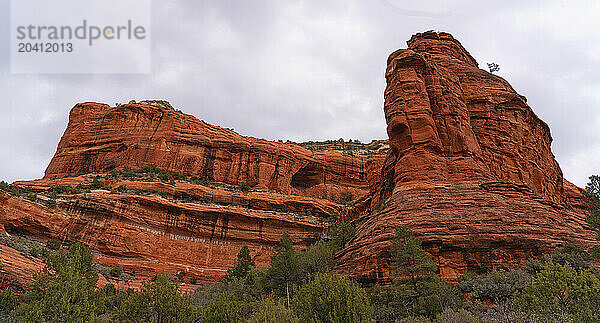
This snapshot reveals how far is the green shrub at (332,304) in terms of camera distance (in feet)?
44.7

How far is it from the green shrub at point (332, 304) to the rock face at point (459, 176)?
7332mm

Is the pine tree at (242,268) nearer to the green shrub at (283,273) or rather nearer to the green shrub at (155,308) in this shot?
the green shrub at (283,273)

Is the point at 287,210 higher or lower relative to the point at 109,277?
higher

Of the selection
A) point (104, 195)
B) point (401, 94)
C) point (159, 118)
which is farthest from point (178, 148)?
point (401, 94)

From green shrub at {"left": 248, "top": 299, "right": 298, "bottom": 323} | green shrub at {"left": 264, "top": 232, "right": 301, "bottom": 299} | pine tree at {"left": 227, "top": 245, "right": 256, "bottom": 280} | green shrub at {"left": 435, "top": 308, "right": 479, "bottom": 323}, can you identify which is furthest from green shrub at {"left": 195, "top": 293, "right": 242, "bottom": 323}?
pine tree at {"left": 227, "top": 245, "right": 256, "bottom": 280}

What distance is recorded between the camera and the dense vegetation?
13.8 m

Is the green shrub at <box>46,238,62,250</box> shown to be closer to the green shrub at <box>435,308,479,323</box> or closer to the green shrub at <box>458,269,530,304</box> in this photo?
the green shrub at <box>435,308,479,323</box>

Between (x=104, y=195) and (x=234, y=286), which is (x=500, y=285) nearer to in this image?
(x=234, y=286)

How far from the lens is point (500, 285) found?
1781 centimetres

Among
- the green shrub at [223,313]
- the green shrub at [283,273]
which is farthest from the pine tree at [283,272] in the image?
the green shrub at [223,313]

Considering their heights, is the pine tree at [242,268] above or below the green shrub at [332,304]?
below

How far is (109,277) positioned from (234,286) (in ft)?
38.4

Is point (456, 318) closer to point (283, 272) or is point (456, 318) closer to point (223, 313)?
point (223, 313)

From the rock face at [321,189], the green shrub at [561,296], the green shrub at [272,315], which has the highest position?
the rock face at [321,189]
